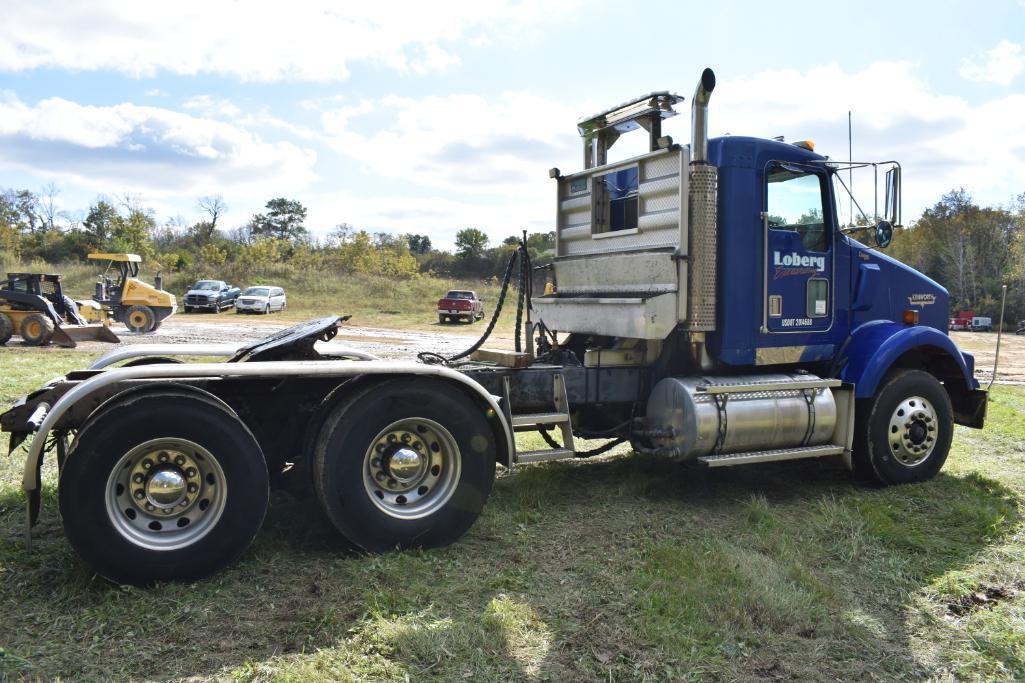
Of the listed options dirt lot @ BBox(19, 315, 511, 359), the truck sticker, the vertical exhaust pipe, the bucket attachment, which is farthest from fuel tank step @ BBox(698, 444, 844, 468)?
the bucket attachment

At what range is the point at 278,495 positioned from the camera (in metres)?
5.67

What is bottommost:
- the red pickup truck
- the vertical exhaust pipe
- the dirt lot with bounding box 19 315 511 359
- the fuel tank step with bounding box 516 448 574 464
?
the fuel tank step with bounding box 516 448 574 464

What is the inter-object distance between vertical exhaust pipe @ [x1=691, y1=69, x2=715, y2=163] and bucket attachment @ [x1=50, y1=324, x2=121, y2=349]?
56.1 feet

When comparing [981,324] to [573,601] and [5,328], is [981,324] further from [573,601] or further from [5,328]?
[573,601]

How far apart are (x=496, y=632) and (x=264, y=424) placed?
208cm

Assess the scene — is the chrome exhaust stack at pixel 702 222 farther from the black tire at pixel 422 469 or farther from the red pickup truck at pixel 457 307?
the red pickup truck at pixel 457 307

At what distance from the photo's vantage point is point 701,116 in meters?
5.79

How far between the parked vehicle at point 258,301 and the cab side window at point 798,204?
34.2 meters

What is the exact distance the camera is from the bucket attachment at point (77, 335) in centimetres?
1848

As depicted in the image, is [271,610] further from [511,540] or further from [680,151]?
[680,151]

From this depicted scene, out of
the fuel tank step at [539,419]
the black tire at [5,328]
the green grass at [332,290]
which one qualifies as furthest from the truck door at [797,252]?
the green grass at [332,290]

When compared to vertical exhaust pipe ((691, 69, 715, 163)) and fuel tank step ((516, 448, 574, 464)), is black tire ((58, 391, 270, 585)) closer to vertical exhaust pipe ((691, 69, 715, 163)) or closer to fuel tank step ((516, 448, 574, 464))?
fuel tank step ((516, 448, 574, 464))

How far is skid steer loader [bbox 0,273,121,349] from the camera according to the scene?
18.2 metres

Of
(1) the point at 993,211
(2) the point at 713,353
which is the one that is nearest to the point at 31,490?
(2) the point at 713,353
